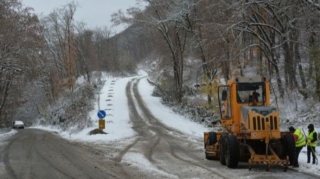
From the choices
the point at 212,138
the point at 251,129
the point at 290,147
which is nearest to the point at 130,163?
the point at 212,138

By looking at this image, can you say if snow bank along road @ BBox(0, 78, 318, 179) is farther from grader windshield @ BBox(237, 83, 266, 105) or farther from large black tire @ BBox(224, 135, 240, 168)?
grader windshield @ BBox(237, 83, 266, 105)

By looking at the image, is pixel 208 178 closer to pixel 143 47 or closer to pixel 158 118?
pixel 158 118

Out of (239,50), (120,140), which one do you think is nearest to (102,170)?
(120,140)

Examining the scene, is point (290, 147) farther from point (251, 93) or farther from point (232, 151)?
point (251, 93)

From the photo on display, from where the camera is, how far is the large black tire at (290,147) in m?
12.6

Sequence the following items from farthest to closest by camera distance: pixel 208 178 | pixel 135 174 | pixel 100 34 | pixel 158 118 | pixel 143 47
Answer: pixel 143 47 → pixel 100 34 → pixel 158 118 → pixel 135 174 → pixel 208 178

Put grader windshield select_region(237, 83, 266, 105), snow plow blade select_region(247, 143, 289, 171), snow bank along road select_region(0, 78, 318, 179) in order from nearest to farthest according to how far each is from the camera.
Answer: snow plow blade select_region(247, 143, 289, 171)
snow bank along road select_region(0, 78, 318, 179)
grader windshield select_region(237, 83, 266, 105)

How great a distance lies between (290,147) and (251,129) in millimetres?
1346

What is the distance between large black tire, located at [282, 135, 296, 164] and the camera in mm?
12648

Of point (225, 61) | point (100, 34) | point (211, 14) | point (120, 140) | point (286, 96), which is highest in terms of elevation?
point (100, 34)

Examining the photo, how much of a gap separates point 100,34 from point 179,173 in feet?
312

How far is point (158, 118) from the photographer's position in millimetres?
34781

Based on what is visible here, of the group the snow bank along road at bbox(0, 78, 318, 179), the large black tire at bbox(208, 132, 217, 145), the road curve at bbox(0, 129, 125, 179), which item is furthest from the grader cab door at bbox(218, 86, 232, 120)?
the road curve at bbox(0, 129, 125, 179)

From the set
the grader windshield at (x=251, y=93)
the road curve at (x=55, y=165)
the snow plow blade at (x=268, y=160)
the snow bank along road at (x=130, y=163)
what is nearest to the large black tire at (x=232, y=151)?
the snow bank along road at (x=130, y=163)
